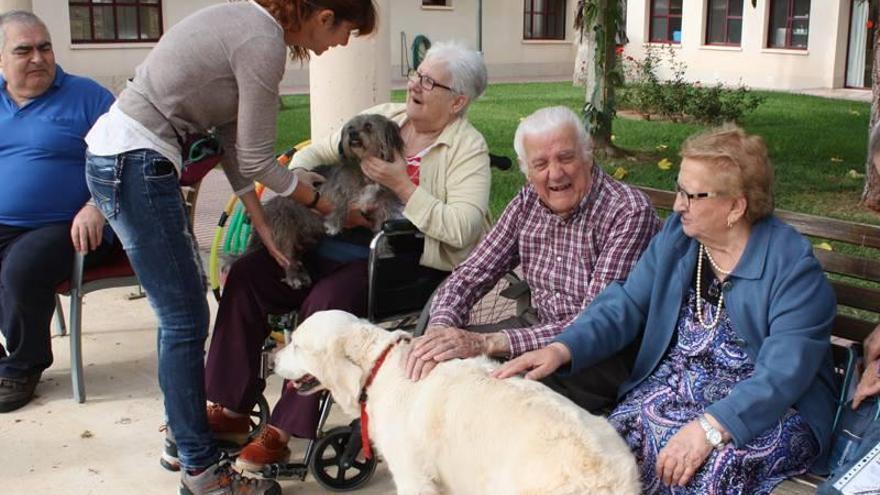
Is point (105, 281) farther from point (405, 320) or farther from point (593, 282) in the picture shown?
point (593, 282)

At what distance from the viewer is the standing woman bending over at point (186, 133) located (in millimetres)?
3174

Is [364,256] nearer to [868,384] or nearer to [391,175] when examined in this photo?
[391,175]

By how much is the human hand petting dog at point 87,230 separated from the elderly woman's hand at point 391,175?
132 cm

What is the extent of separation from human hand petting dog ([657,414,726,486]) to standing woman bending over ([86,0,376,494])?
5.37 ft

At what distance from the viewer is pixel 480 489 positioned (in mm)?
2602

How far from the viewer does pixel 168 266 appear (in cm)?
336

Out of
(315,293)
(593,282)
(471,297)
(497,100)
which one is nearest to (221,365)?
(315,293)

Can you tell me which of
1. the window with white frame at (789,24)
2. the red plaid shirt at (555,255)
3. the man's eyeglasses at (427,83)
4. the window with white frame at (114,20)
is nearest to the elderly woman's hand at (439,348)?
the red plaid shirt at (555,255)

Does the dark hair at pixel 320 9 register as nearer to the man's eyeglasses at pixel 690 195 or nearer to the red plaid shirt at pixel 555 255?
the red plaid shirt at pixel 555 255

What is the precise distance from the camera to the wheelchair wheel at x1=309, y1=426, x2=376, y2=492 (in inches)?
146

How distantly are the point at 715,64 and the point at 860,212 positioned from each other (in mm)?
21144

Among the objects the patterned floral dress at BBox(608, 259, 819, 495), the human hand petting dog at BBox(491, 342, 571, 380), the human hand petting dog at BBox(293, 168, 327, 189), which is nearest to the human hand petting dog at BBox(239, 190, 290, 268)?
the human hand petting dog at BBox(293, 168, 327, 189)

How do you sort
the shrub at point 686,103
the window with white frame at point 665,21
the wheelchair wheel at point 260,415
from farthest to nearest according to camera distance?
the window with white frame at point 665,21 → the shrub at point 686,103 → the wheelchair wheel at point 260,415

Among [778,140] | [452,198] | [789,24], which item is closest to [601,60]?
[778,140]
